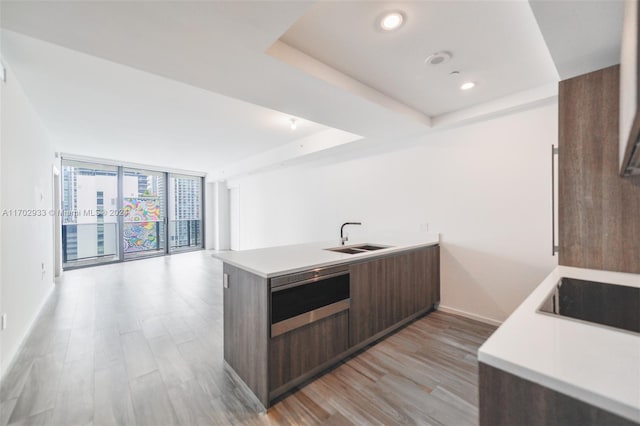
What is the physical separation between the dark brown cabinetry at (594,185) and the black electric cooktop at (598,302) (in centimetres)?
37

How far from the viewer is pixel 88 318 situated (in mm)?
3271

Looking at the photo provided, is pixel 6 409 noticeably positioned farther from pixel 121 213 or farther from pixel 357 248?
pixel 121 213

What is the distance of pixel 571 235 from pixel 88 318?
5.05 metres

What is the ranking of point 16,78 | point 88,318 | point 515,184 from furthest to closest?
point 88,318 → point 515,184 → point 16,78

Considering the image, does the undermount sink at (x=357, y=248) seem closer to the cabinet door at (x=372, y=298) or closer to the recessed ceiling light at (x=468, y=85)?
the cabinet door at (x=372, y=298)

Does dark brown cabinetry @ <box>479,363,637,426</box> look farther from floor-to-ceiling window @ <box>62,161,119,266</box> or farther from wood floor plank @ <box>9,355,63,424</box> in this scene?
floor-to-ceiling window @ <box>62,161,119,266</box>

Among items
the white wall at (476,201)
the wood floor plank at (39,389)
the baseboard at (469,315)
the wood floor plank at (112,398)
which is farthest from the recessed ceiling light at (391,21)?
the wood floor plank at (39,389)

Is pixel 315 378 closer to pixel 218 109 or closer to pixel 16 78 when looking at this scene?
pixel 218 109

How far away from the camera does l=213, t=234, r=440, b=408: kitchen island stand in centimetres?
177

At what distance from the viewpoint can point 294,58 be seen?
6.28 ft

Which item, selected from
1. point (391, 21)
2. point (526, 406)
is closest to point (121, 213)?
point (391, 21)

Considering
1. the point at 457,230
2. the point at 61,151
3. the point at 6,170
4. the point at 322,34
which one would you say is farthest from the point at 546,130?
the point at 61,151

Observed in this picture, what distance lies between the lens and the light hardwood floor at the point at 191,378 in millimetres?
1697

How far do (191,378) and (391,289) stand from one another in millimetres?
1994
